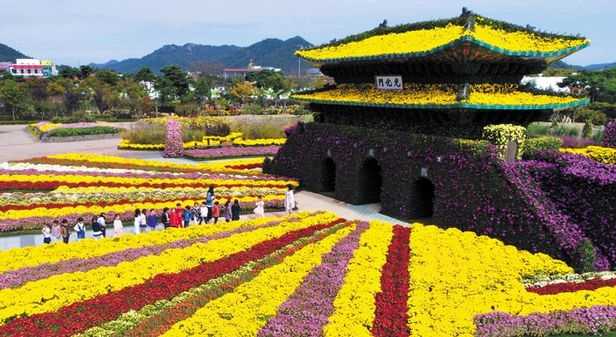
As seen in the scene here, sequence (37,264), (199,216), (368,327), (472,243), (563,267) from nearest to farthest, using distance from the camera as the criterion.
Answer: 1. (368,327)
2. (37,264)
3. (563,267)
4. (472,243)
5. (199,216)

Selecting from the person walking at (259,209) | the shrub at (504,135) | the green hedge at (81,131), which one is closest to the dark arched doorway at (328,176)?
the person walking at (259,209)

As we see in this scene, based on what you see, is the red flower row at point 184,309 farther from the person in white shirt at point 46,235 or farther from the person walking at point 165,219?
the person in white shirt at point 46,235

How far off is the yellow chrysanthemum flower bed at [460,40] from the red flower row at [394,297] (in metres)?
8.72

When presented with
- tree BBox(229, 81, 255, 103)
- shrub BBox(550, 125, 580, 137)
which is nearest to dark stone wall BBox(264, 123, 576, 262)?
shrub BBox(550, 125, 580, 137)

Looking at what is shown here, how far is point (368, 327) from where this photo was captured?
36.9ft

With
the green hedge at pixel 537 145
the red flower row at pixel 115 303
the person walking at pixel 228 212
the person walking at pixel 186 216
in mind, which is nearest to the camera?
the red flower row at pixel 115 303

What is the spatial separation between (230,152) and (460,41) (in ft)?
93.3

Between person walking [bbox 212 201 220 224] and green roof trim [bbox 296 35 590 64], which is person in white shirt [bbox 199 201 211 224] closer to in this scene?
person walking [bbox 212 201 220 224]

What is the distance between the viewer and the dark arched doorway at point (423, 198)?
80.2ft

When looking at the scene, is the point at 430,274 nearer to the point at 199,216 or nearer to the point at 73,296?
the point at 73,296

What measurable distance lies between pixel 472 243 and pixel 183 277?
10010 millimetres

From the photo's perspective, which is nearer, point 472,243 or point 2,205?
point 472,243

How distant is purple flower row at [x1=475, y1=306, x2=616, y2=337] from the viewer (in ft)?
38.3

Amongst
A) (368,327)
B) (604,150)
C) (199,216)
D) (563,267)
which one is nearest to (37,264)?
(199,216)
